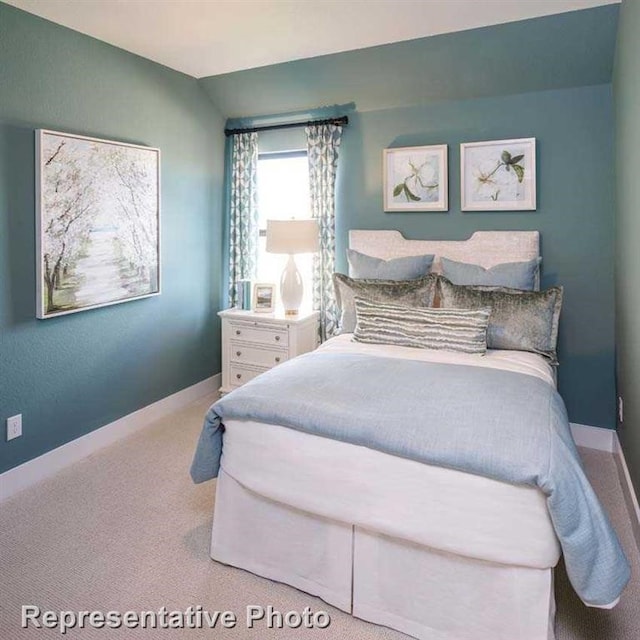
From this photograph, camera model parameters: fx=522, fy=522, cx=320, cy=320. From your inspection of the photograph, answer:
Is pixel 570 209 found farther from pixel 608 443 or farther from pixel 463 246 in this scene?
pixel 608 443

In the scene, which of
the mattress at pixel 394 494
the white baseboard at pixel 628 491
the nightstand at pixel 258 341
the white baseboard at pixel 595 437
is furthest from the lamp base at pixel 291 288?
the white baseboard at pixel 628 491

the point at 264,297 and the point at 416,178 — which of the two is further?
the point at 264,297

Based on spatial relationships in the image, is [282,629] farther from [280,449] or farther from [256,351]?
[256,351]

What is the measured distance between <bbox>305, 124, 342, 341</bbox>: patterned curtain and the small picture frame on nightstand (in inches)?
12.9

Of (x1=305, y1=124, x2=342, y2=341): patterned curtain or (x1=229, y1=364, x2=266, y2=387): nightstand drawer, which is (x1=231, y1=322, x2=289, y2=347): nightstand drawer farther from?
(x1=305, y1=124, x2=342, y2=341): patterned curtain

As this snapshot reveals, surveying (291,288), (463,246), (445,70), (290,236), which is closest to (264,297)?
(291,288)

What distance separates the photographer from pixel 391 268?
340 cm

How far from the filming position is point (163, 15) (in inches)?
109

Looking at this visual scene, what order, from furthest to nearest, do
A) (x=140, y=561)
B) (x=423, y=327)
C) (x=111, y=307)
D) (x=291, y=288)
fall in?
(x=291, y=288)
(x=111, y=307)
(x=423, y=327)
(x=140, y=561)

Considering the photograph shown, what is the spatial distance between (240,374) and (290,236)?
3.59 ft

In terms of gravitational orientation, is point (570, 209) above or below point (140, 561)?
above

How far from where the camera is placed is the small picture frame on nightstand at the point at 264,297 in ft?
13.0

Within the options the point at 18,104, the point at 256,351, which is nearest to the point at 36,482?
the point at 256,351

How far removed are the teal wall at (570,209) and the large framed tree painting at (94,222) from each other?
1961 millimetres
